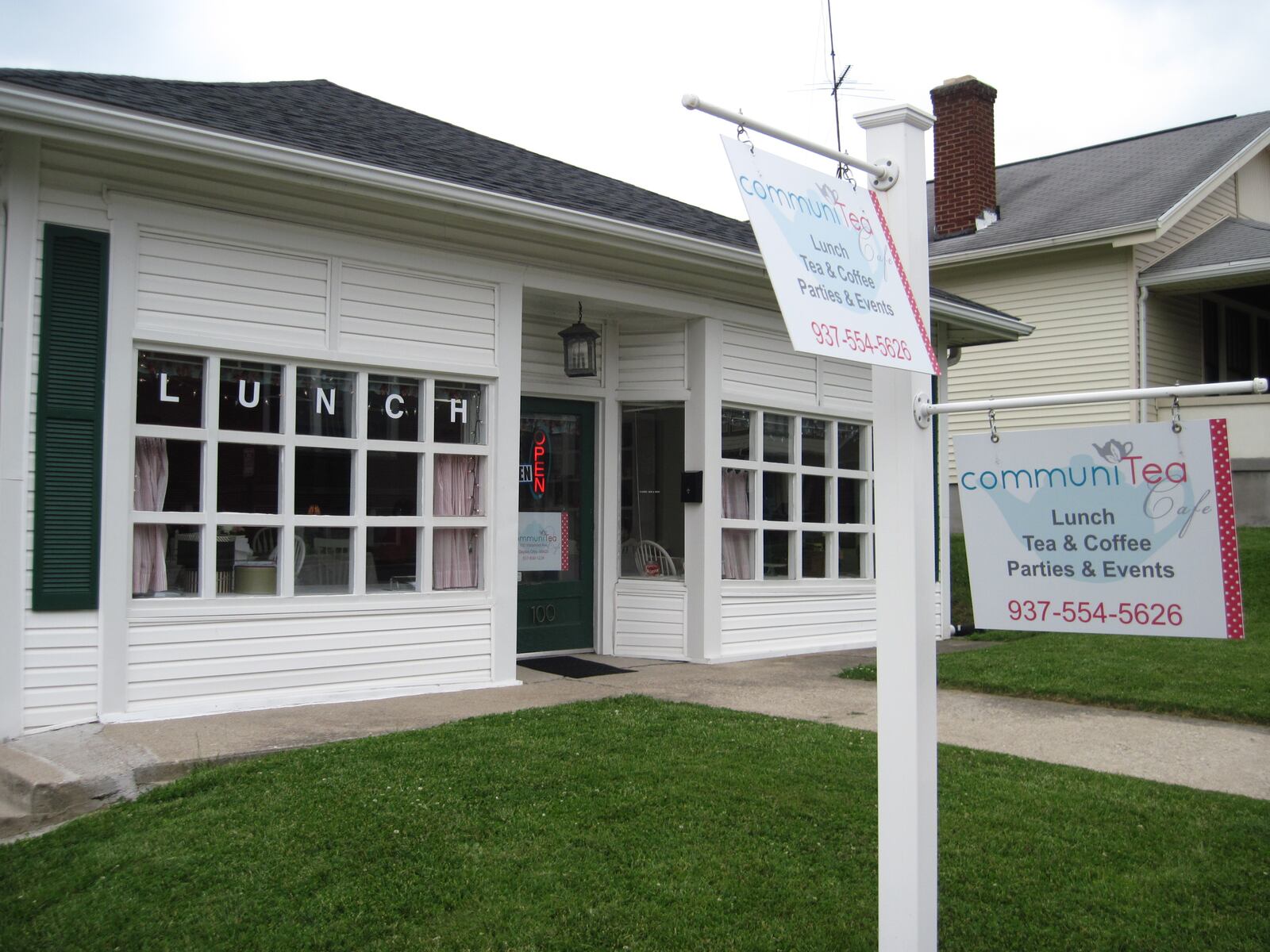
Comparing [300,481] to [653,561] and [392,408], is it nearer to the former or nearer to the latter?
[392,408]

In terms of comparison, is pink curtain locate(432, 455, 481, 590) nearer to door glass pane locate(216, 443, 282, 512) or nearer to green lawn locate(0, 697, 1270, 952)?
door glass pane locate(216, 443, 282, 512)

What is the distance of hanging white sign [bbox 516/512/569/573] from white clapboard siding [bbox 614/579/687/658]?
60cm

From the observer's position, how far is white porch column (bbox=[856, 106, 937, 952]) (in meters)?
3.12

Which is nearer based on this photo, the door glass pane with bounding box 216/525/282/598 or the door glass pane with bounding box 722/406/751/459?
the door glass pane with bounding box 216/525/282/598

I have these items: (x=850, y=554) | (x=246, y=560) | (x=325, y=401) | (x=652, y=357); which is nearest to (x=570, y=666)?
(x=652, y=357)

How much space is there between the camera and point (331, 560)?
7039 mm

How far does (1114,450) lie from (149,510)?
5.33m

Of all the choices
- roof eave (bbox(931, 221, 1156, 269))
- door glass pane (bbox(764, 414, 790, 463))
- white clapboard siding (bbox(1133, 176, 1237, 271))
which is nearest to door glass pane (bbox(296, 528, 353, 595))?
door glass pane (bbox(764, 414, 790, 463))

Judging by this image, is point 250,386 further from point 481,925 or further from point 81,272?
point 481,925

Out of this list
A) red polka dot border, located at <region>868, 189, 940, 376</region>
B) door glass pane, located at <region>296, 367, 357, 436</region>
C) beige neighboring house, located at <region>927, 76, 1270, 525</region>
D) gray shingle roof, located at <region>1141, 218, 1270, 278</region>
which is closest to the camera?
red polka dot border, located at <region>868, 189, 940, 376</region>

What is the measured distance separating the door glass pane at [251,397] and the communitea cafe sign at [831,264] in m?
4.58

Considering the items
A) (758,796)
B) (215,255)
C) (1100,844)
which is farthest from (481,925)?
(215,255)

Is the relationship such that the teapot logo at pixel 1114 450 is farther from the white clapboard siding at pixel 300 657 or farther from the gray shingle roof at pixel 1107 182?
the gray shingle roof at pixel 1107 182

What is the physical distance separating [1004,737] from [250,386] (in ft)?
16.3
